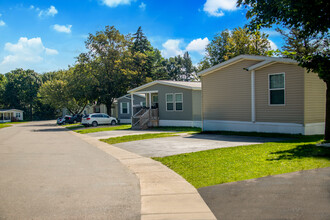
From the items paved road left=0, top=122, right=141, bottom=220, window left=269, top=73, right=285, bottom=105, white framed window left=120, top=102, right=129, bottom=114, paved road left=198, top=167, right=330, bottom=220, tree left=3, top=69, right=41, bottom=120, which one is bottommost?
paved road left=0, top=122, right=141, bottom=220

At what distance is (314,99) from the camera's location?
1507cm

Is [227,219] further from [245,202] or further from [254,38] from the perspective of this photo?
[254,38]

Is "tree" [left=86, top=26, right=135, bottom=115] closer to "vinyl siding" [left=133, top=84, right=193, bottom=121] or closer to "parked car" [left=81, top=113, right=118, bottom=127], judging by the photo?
"parked car" [left=81, top=113, right=118, bottom=127]

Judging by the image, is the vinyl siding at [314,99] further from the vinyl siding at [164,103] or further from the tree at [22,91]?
the tree at [22,91]

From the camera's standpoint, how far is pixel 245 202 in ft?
17.3

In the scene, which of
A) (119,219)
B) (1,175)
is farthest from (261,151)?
(1,175)

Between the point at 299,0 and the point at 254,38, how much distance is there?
33521 millimetres

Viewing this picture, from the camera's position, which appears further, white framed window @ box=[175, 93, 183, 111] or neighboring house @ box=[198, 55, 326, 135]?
white framed window @ box=[175, 93, 183, 111]

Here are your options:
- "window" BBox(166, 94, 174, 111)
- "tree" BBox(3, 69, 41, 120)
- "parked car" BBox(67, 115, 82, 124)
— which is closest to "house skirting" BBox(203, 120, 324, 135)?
"window" BBox(166, 94, 174, 111)

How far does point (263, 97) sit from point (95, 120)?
864 inches

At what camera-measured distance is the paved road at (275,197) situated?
185 inches

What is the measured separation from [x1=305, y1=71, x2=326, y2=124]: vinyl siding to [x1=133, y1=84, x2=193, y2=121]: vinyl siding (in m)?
11.1

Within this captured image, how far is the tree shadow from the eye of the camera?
8.89 metres


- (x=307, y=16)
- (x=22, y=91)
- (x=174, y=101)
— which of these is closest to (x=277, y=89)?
(x=307, y=16)
